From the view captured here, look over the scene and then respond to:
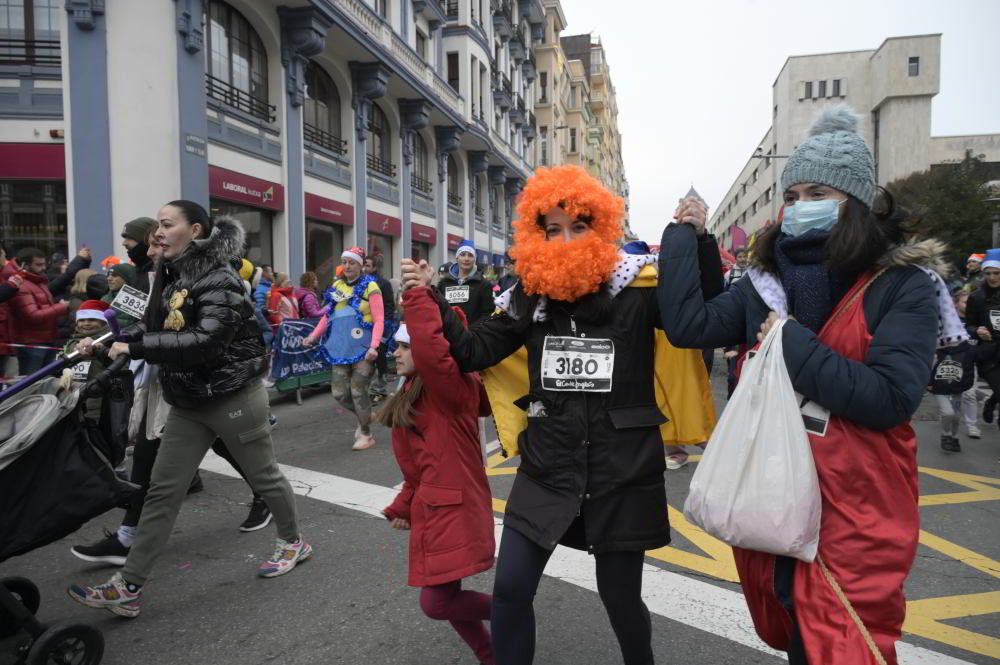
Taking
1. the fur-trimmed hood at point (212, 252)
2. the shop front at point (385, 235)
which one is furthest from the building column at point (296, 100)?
the fur-trimmed hood at point (212, 252)

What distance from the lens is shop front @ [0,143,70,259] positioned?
11266mm

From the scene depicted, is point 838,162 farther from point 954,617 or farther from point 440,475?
point 954,617

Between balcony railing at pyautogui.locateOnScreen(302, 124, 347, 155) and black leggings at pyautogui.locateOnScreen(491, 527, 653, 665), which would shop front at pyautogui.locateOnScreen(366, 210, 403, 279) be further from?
black leggings at pyautogui.locateOnScreen(491, 527, 653, 665)

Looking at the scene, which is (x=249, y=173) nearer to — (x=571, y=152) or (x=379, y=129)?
(x=379, y=129)

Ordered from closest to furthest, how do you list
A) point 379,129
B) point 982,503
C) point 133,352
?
point 133,352
point 982,503
point 379,129

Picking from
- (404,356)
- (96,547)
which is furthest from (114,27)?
(404,356)

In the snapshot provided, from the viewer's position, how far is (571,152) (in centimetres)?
5781

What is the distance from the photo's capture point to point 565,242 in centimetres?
237

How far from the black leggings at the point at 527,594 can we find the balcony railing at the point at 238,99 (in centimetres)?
1346

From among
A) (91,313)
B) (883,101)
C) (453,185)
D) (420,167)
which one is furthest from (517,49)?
(883,101)

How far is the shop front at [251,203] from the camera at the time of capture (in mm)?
13266

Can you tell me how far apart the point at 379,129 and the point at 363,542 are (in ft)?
62.1

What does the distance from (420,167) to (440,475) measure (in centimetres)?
2377

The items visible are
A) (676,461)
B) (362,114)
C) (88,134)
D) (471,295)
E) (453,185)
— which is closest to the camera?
(676,461)
